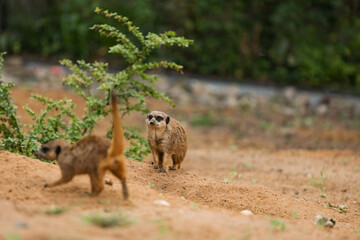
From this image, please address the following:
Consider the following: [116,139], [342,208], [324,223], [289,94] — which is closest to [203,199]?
[324,223]

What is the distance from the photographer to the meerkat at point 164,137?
6.52 meters

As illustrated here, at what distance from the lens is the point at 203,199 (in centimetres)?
592

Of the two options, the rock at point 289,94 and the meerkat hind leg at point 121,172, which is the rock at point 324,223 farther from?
the rock at point 289,94

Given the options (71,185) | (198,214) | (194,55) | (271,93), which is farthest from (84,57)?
(198,214)

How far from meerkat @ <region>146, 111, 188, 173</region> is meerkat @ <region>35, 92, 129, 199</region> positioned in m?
1.57

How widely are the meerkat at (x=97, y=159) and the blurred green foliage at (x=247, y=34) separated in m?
10.4

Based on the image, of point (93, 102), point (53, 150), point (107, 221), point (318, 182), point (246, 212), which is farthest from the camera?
point (318, 182)

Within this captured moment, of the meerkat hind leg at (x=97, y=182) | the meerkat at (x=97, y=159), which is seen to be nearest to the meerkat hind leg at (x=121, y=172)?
the meerkat at (x=97, y=159)

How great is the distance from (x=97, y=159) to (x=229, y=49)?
11.1 meters

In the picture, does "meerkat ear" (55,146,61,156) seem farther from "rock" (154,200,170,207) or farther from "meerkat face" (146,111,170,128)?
"meerkat face" (146,111,170,128)

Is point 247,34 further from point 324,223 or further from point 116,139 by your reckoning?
point 116,139

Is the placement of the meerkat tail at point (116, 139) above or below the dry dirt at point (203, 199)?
above

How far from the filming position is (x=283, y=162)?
9.49 m

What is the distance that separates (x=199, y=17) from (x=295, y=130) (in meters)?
4.76
